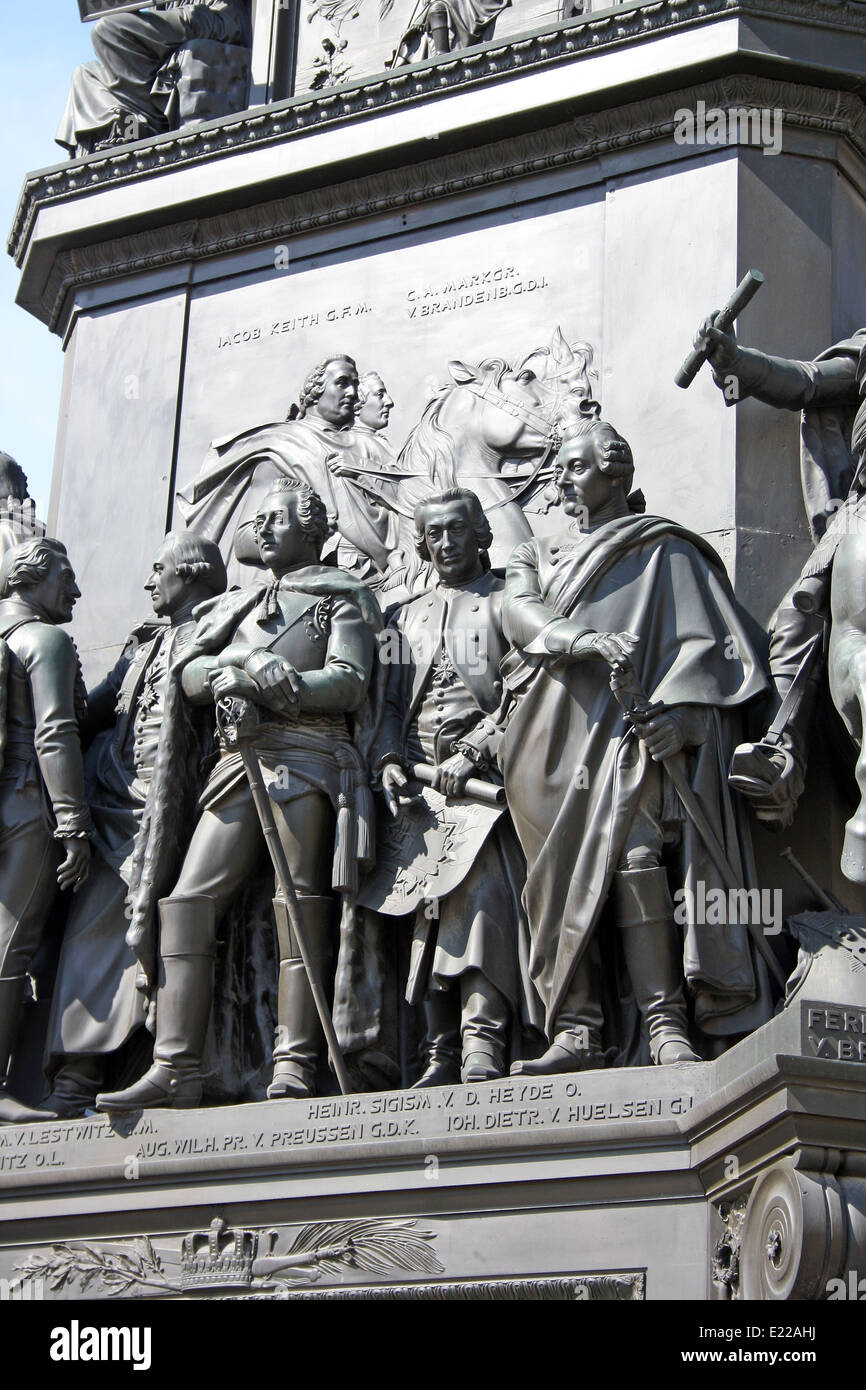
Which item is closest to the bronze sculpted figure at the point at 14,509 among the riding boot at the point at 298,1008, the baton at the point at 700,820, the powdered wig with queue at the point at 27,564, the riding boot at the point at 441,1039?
the powdered wig with queue at the point at 27,564

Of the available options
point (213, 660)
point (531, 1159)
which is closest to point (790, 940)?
point (531, 1159)

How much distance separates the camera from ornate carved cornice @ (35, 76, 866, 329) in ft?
40.4

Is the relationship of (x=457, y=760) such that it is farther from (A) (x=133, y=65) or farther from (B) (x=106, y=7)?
(B) (x=106, y=7)

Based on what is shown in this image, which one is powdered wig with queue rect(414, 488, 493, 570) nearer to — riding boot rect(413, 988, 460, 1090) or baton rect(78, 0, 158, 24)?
riding boot rect(413, 988, 460, 1090)

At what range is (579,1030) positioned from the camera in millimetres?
10195

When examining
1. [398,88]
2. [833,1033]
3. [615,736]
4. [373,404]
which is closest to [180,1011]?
[615,736]

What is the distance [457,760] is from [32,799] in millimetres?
2228

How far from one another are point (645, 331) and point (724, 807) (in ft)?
9.28

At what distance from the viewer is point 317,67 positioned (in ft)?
45.9

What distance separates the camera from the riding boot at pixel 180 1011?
1083cm

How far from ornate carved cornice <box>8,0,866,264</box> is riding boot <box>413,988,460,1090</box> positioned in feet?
16.8

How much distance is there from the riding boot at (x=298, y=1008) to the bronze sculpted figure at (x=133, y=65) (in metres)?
5.47

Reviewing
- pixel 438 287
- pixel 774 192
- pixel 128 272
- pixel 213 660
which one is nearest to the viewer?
pixel 213 660
